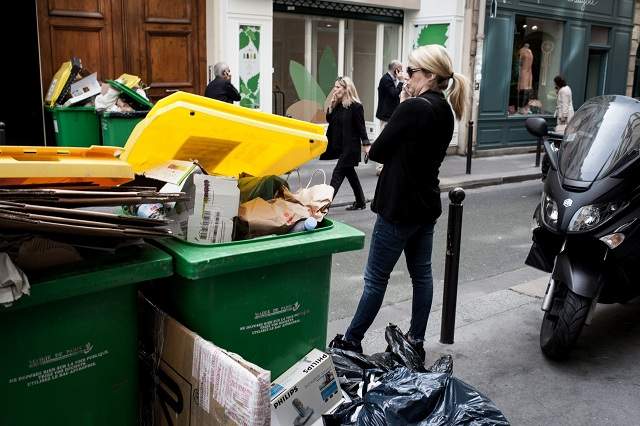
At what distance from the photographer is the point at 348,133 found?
9156 millimetres

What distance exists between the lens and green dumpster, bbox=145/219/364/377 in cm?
229

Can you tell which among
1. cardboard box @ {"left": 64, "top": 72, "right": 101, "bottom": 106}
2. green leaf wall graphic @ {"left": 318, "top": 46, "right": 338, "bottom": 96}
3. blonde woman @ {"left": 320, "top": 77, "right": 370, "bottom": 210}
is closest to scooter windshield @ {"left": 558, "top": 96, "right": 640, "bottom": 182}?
blonde woman @ {"left": 320, "top": 77, "right": 370, "bottom": 210}

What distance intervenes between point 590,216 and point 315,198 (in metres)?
2.01

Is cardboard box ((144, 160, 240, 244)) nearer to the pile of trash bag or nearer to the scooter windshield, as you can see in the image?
the pile of trash bag

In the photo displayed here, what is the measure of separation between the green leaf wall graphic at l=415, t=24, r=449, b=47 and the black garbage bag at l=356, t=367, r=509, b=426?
12.5 m

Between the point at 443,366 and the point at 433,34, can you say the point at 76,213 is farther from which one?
the point at 433,34

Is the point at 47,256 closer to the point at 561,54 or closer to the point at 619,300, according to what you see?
the point at 619,300

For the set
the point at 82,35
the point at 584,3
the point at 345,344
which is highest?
the point at 584,3

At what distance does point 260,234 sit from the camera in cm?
259

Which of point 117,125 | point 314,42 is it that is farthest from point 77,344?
point 314,42

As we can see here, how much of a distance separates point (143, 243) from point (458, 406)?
4.42ft

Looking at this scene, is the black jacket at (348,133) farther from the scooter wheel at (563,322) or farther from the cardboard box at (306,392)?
the cardboard box at (306,392)

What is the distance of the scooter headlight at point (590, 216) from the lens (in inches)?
155

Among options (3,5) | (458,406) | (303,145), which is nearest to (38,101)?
(3,5)
